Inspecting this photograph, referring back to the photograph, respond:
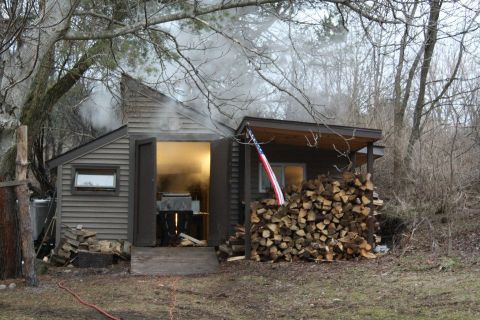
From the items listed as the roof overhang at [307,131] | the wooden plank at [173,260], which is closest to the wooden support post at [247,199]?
the roof overhang at [307,131]

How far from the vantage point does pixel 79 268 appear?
1123 cm

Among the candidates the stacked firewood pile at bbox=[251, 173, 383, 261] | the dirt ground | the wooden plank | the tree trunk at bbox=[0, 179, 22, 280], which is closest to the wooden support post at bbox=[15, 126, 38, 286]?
the dirt ground

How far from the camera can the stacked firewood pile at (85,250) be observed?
11.4m

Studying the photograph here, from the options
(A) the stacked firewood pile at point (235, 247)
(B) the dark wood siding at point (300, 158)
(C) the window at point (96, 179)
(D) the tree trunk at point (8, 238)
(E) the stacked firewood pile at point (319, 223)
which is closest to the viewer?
(D) the tree trunk at point (8, 238)

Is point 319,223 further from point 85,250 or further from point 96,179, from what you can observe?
point 96,179

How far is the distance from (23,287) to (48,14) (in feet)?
12.6

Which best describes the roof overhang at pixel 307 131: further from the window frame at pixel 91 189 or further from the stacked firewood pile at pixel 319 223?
the window frame at pixel 91 189

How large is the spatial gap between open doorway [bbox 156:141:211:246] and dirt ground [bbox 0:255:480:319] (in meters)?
2.84

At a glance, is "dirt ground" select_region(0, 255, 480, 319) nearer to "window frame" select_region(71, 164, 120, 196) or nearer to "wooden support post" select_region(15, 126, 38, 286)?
"wooden support post" select_region(15, 126, 38, 286)

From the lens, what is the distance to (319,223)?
10.8 metres

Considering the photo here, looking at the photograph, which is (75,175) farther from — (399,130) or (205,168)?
(399,130)

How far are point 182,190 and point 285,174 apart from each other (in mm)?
4184

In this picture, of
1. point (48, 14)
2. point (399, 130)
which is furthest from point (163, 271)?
point (399, 130)

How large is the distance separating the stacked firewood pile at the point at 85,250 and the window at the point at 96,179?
934mm
